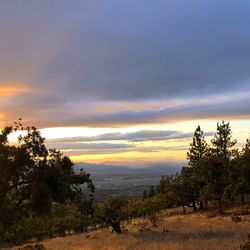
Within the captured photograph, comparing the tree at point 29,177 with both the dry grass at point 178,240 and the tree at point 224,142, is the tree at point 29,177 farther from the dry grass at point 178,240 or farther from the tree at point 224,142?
the tree at point 224,142

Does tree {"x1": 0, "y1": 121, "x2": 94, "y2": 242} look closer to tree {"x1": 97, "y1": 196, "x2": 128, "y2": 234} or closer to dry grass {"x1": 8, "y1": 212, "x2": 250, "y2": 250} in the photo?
dry grass {"x1": 8, "y1": 212, "x2": 250, "y2": 250}

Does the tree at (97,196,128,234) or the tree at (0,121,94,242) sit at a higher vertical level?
the tree at (0,121,94,242)

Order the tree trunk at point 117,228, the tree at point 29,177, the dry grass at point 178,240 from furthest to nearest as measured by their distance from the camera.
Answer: the tree trunk at point 117,228 → the dry grass at point 178,240 → the tree at point 29,177

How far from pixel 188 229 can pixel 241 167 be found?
24.6m

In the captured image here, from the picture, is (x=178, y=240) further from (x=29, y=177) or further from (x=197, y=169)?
(x=197, y=169)

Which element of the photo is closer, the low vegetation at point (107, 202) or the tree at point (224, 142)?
→ the low vegetation at point (107, 202)

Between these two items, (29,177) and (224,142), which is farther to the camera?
(224,142)

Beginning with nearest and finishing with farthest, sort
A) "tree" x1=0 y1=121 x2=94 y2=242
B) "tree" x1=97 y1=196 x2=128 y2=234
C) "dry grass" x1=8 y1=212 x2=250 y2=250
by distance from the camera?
"tree" x1=0 y1=121 x2=94 y2=242 < "dry grass" x1=8 y1=212 x2=250 y2=250 < "tree" x1=97 y1=196 x2=128 y2=234

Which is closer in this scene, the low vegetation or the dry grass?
the low vegetation

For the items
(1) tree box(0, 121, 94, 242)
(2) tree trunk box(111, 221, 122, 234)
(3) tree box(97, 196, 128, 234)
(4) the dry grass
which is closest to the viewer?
(1) tree box(0, 121, 94, 242)

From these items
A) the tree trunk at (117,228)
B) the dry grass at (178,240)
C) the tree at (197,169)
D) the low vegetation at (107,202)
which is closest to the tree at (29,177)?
the low vegetation at (107,202)

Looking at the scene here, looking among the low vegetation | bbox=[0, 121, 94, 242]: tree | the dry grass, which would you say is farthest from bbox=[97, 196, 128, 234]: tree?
bbox=[0, 121, 94, 242]: tree

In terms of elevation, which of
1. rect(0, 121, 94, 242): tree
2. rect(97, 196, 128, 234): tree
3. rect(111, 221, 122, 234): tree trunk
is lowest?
rect(111, 221, 122, 234): tree trunk

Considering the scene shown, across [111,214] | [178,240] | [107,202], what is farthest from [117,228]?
[178,240]
